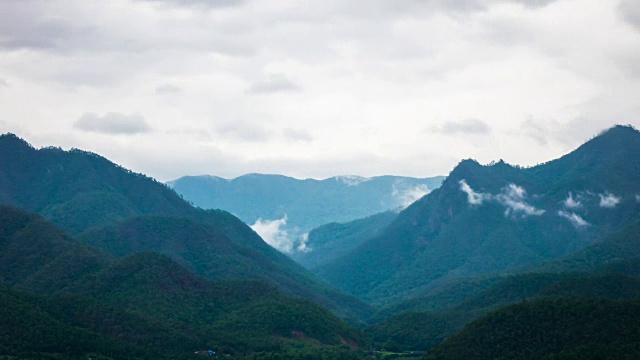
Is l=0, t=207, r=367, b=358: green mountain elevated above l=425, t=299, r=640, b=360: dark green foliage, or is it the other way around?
l=0, t=207, r=367, b=358: green mountain

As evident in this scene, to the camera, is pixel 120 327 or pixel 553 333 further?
pixel 120 327

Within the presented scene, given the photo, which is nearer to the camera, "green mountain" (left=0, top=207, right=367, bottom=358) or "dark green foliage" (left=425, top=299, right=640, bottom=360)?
"dark green foliage" (left=425, top=299, right=640, bottom=360)

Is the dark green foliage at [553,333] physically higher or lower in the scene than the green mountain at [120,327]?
lower

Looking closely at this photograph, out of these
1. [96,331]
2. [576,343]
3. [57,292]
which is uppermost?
[57,292]

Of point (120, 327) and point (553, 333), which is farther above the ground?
point (120, 327)

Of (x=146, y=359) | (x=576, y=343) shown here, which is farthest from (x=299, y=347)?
(x=576, y=343)

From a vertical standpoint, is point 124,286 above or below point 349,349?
above

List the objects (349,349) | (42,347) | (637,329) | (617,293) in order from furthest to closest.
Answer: (349,349)
(617,293)
(42,347)
(637,329)

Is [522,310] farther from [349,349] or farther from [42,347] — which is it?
[42,347]
